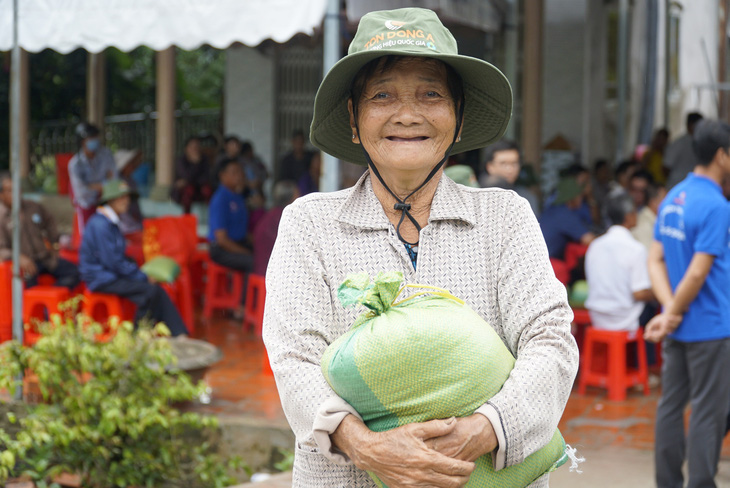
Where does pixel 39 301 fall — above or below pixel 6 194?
below

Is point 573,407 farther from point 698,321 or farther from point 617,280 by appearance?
point 698,321

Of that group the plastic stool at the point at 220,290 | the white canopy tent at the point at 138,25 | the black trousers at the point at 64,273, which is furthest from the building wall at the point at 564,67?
the white canopy tent at the point at 138,25

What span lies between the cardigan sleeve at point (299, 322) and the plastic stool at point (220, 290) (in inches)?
253

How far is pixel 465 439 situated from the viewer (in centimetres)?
152

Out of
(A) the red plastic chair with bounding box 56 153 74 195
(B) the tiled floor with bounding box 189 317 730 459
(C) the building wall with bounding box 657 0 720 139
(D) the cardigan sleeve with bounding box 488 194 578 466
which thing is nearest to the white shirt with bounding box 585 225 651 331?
(B) the tiled floor with bounding box 189 317 730 459

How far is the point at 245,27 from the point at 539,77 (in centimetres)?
557

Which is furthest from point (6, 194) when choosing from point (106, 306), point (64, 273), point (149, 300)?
point (149, 300)

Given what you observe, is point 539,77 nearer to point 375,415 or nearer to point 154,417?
point 154,417

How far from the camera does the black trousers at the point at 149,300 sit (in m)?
6.29

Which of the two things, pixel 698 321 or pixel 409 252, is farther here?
pixel 698 321

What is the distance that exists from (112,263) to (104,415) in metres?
2.45

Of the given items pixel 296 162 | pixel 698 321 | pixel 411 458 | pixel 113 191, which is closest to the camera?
pixel 411 458

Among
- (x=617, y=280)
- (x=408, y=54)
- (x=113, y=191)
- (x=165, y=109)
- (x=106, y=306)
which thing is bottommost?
(x=106, y=306)

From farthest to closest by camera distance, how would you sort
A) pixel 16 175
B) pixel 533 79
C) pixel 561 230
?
pixel 533 79
pixel 561 230
pixel 16 175
